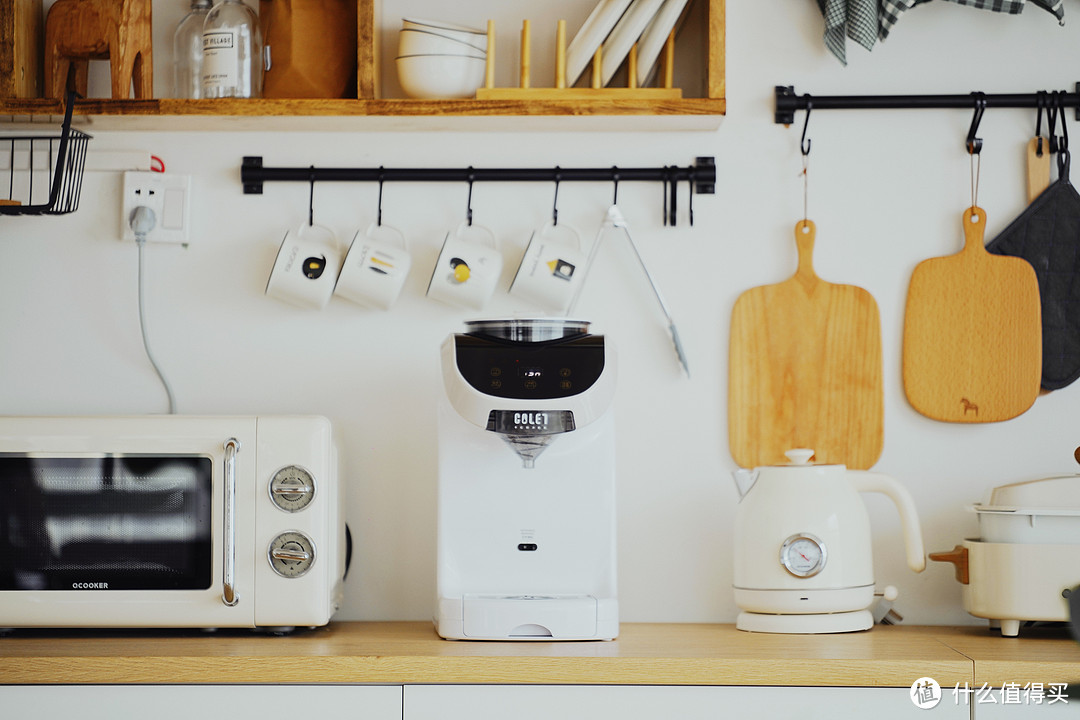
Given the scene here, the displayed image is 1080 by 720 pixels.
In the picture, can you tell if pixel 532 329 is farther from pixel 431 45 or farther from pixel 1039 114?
pixel 1039 114

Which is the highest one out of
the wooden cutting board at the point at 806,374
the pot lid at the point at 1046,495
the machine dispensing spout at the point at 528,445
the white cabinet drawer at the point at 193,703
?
the wooden cutting board at the point at 806,374

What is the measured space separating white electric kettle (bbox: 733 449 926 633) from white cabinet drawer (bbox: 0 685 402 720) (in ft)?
1.77

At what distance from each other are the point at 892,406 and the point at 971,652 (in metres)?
0.46

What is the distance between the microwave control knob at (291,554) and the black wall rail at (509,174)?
2.02ft

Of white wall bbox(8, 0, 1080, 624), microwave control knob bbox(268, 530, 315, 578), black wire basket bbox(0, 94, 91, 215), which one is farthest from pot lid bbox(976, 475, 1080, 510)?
black wire basket bbox(0, 94, 91, 215)

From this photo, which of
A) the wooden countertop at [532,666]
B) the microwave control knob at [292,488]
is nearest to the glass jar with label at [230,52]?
the microwave control knob at [292,488]

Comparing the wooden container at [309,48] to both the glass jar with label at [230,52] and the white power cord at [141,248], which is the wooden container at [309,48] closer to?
the glass jar with label at [230,52]

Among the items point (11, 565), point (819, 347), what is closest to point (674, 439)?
point (819, 347)

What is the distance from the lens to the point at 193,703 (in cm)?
123

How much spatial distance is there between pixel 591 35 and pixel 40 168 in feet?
3.09

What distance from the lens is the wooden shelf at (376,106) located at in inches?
59.3

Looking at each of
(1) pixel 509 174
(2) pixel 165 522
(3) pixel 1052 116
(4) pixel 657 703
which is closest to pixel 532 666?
(4) pixel 657 703

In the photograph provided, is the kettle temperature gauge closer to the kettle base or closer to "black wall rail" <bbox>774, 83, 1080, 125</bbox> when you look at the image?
the kettle base

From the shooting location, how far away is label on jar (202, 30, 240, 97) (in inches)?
60.9
